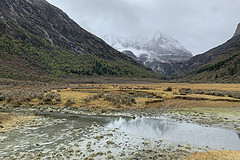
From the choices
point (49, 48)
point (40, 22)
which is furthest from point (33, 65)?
point (40, 22)

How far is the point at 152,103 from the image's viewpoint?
37.3 metres

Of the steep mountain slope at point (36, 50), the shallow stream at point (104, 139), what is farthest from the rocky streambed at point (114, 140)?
the steep mountain slope at point (36, 50)

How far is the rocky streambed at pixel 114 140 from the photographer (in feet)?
42.9

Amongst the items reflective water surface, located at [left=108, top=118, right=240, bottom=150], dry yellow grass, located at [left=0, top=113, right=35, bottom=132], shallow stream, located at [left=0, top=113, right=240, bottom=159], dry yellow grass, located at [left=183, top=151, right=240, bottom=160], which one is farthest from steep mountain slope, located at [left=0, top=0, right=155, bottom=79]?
dry yellow grass, located at [left=183, top=151, right=240, bottom=160]

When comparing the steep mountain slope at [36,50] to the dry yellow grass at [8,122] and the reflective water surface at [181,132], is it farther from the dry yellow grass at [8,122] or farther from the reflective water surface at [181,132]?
the reflective water surface at [181,132]

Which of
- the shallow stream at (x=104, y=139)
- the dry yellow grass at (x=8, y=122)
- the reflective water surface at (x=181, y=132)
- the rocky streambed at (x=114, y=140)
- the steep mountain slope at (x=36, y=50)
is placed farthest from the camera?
the steep mountain slope at (x=36, y=50)

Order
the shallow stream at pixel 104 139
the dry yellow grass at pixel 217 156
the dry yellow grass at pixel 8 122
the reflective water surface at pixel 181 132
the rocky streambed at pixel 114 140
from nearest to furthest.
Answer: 1. the dry yellow grass at pixel 217 156
2. the rocky streambed at pixel 114 140
3. the shallow stream at pixel 104 139
4. the reflective water surface at pixel 181 132
5. the dry yellow grass at pixel 8 122

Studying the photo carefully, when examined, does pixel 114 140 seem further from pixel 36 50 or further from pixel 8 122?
pixel 36 50

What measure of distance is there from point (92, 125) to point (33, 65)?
111119 mm

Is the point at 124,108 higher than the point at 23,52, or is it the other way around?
the point at 23,52

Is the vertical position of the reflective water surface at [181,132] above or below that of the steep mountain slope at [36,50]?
below

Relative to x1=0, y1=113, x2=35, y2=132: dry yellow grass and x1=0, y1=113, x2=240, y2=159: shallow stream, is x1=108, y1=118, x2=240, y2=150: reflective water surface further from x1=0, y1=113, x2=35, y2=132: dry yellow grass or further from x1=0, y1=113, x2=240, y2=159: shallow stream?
x1=0, y1=113, x2=35, y2=132: dry yellow grass

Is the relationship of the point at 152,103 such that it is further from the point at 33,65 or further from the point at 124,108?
the point at 33,65

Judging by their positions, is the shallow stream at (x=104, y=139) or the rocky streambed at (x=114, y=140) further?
the shallow stream at (x=104, y=139)
